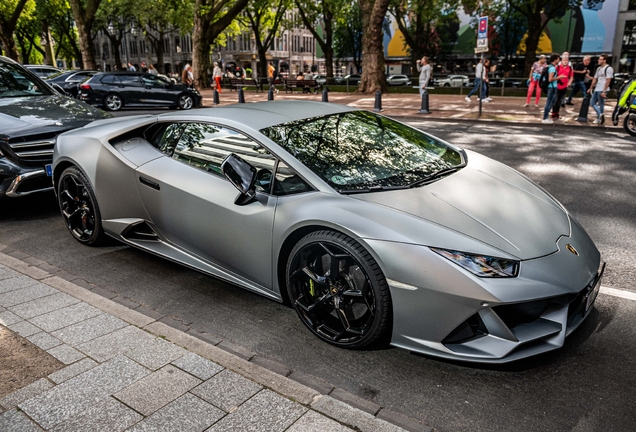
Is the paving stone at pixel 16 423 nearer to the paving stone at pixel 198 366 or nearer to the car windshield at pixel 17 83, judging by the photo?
the paving stone at pixel 198 366

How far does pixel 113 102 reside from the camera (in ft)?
62.5

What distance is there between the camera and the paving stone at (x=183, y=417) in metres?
2.29

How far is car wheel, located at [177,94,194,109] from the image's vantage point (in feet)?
66.4

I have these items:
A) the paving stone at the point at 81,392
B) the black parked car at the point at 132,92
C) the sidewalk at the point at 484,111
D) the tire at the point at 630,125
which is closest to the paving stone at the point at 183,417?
the paving stone at the point at 81,392

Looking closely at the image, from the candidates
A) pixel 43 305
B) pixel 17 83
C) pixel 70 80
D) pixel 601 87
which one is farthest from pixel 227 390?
pixel 70 80

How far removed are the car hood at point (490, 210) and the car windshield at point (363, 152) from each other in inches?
6.3

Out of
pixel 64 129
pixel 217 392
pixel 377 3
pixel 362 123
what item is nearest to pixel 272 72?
pixel 377 3

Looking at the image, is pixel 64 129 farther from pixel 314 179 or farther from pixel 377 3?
pixel 377 3

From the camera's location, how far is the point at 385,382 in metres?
2.82

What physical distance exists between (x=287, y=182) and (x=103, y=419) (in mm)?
1679

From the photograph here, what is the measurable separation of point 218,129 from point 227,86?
34.6 m

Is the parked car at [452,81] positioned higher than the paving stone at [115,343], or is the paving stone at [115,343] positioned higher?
the parked car at [452,81]

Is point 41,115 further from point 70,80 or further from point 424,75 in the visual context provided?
point 70,80

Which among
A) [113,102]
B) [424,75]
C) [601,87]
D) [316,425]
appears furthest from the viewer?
[113,102]
